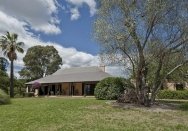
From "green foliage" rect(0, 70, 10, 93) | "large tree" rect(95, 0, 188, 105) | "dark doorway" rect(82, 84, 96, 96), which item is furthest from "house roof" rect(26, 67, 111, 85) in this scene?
"large tree" rect(95, 0, 188, 105)

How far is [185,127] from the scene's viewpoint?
16.0 meters

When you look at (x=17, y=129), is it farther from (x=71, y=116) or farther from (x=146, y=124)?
(x=146, y=124)

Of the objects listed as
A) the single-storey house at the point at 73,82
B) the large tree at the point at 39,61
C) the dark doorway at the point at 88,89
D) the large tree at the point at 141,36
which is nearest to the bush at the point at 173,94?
the single-storey house at the point at 73,82

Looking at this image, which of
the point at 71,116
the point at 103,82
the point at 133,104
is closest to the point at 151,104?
the point at 133,104

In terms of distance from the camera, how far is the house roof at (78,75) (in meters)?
58.2

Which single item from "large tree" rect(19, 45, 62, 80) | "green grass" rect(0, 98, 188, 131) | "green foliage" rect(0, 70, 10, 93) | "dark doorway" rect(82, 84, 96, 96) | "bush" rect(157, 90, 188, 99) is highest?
"large tree" rect(19, 45, 62, 80)

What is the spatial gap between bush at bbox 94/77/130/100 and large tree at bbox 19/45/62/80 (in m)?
57.1

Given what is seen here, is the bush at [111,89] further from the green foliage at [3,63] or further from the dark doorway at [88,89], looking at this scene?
the green foliage at [3,63]

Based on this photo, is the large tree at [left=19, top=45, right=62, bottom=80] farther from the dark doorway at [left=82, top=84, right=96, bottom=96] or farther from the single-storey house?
the dark doorway at [left=82, top=84, right=96, bottom=96]

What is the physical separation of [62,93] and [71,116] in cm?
4569

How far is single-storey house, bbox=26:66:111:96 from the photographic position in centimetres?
5861

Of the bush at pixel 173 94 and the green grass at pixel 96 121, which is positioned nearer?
the green grass at pixel 96 121

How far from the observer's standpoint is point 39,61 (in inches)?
3605

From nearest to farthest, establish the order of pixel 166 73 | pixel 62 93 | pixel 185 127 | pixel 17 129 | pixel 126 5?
pixel 17 129 < pixel 185 127 < pixel 126 5 < pixel 166 73 < pixel 62 93
